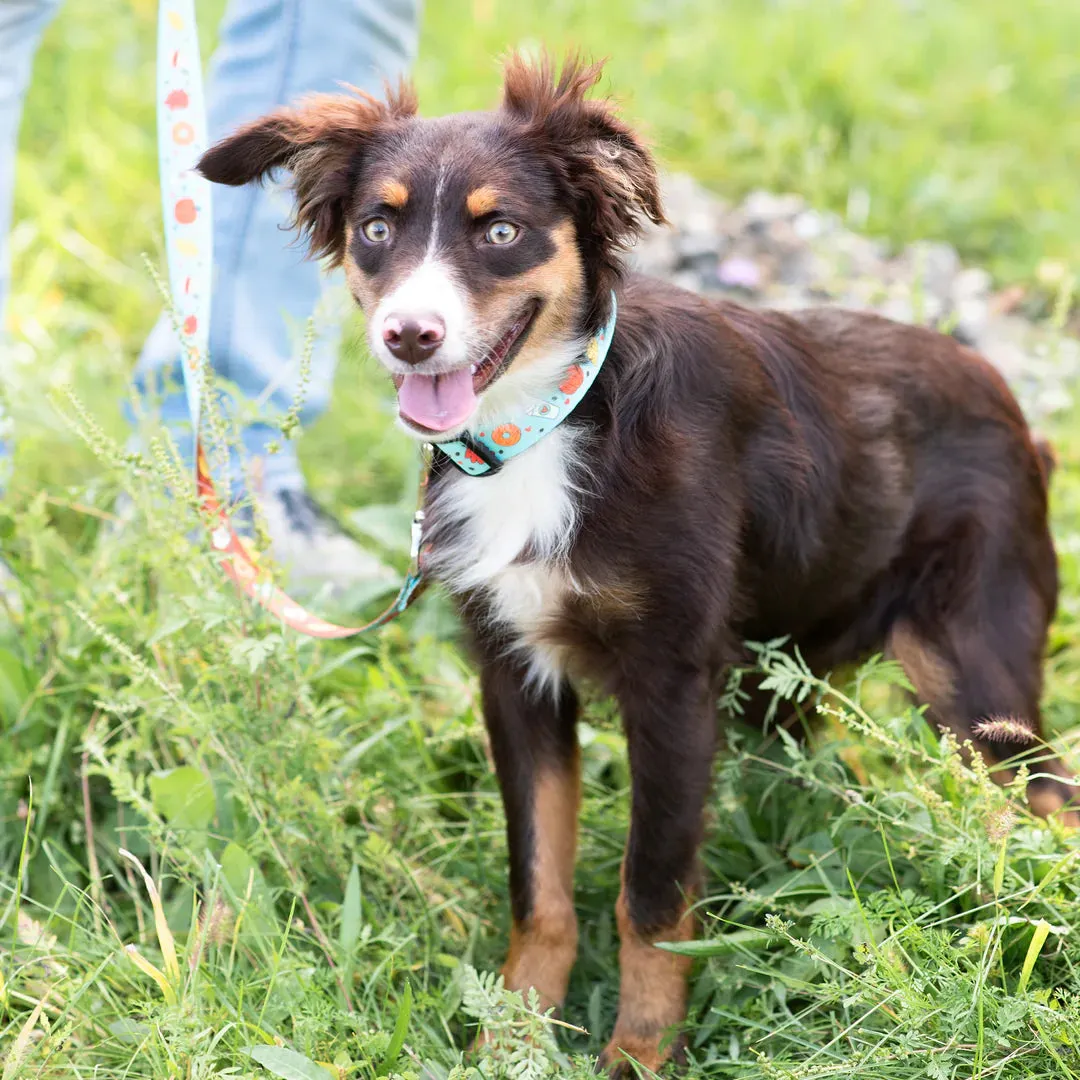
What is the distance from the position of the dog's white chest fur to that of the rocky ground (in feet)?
8.32

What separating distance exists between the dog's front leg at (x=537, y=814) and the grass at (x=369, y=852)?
0.12 m

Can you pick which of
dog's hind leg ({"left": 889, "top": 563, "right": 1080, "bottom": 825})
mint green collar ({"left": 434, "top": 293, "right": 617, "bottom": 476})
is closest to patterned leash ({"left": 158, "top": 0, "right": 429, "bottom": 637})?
mint green collar ({"left": 434, "top": 293, "right": 617, "bottom": 476})

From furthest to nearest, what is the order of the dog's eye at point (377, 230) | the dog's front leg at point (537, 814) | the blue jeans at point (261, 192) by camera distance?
the blue jeans at point (261, 192), the dog's front leg at point (537, 814), the dog's eye at point (377, 230)

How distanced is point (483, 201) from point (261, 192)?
4.43 ft

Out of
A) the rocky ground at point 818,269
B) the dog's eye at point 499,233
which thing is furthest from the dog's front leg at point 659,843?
the rocky ground at point 818,269

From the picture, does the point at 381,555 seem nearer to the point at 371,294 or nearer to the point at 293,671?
the point at 293,671

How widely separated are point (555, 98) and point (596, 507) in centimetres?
73

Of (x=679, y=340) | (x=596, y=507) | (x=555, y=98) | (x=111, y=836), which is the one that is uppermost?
(x=555, y=98)

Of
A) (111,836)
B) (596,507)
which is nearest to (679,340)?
(596,507)

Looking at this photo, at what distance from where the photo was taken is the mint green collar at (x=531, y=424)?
2.39 m

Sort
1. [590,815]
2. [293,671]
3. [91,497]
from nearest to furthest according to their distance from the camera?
[293,671] → [590,815] → [91,497]

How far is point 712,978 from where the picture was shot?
2.51 m

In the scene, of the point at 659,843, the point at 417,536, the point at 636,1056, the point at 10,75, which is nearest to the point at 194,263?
the point at 417,536

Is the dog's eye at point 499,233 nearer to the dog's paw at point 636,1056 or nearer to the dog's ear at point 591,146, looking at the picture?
the dog's ear at point 591,146
